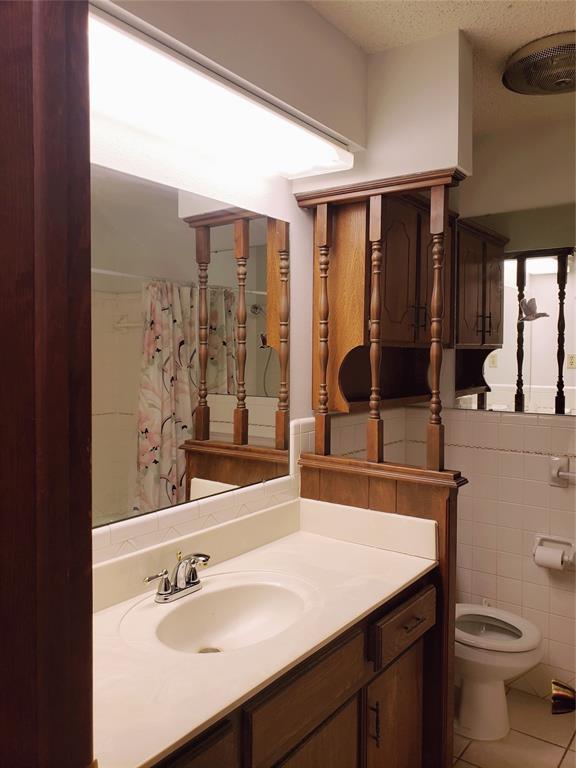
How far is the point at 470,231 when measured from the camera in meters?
2.96

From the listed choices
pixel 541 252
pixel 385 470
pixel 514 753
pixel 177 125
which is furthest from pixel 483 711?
pixel 177 125

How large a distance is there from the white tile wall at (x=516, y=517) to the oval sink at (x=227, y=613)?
1514mm

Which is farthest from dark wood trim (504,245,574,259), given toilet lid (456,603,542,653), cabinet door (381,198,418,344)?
toilet lid (456,603,542,653)

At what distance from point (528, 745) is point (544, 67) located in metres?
2.58

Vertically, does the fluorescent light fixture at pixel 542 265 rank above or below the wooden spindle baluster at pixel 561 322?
above

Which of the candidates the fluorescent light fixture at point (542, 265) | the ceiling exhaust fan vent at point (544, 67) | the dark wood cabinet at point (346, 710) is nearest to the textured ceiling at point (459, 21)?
the ceiling exhaust fan vent at point (544, 67)

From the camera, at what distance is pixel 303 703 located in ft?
4.30

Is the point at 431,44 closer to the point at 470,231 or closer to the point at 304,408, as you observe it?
the point at 470,231

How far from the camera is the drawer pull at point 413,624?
1715 mm

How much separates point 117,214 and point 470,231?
197cm

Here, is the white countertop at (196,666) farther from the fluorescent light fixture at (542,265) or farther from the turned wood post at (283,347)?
the fluorescent light fixture at (542,265)

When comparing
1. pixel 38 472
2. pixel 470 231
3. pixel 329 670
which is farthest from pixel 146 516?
pixel 470 231

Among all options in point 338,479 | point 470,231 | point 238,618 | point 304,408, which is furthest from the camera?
point 470,231

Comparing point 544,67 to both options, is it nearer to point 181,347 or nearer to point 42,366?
point 181,347
